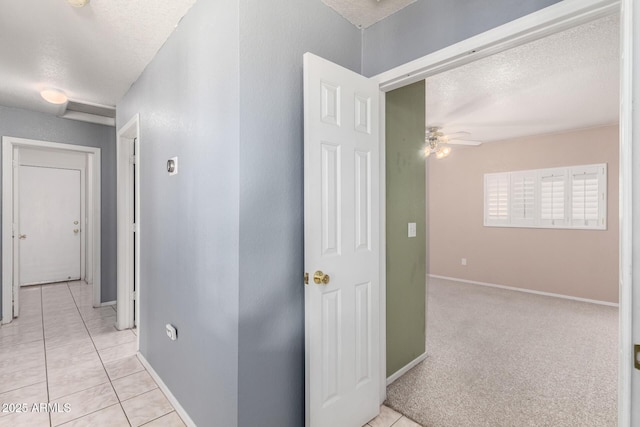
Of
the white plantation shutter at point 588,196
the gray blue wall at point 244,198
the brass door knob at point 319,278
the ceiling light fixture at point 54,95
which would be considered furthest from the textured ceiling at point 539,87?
the ceiling light fixture at point 54,95

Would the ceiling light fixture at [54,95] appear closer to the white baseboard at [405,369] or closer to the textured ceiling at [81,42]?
the textured ceiling at [81,42]

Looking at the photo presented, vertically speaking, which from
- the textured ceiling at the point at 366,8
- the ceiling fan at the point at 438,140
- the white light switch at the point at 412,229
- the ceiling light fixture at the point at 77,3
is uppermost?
the textured ceiling at the point at 366,8

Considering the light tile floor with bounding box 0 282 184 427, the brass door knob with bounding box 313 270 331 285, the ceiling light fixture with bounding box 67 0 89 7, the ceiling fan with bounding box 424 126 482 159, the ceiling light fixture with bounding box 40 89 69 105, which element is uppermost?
the ceiling light fixture with bounding box 67 0 89 7

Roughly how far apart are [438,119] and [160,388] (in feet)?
13.5

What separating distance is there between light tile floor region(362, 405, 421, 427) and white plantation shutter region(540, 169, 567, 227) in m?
4.26

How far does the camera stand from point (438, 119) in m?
4.08

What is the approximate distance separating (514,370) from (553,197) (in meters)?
3.34

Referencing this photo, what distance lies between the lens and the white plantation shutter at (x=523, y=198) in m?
4.96

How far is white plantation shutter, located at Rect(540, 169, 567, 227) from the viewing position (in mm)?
4688

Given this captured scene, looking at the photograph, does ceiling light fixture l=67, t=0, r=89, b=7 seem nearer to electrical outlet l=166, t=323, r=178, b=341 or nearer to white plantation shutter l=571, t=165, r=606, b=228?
electrical outlet l=166, t=323, r=178, b=341

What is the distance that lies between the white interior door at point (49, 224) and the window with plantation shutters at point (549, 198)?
23.8ft

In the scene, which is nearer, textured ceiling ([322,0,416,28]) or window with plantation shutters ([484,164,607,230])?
textured ceiling ([322,0,416,28])

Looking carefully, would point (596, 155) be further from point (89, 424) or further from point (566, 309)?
point (89, 424)

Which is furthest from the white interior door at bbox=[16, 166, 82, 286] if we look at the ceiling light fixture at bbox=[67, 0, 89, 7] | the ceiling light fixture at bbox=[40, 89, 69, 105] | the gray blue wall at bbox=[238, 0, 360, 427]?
the gray blue wall at bbox=[238, 0, 360, 427]
